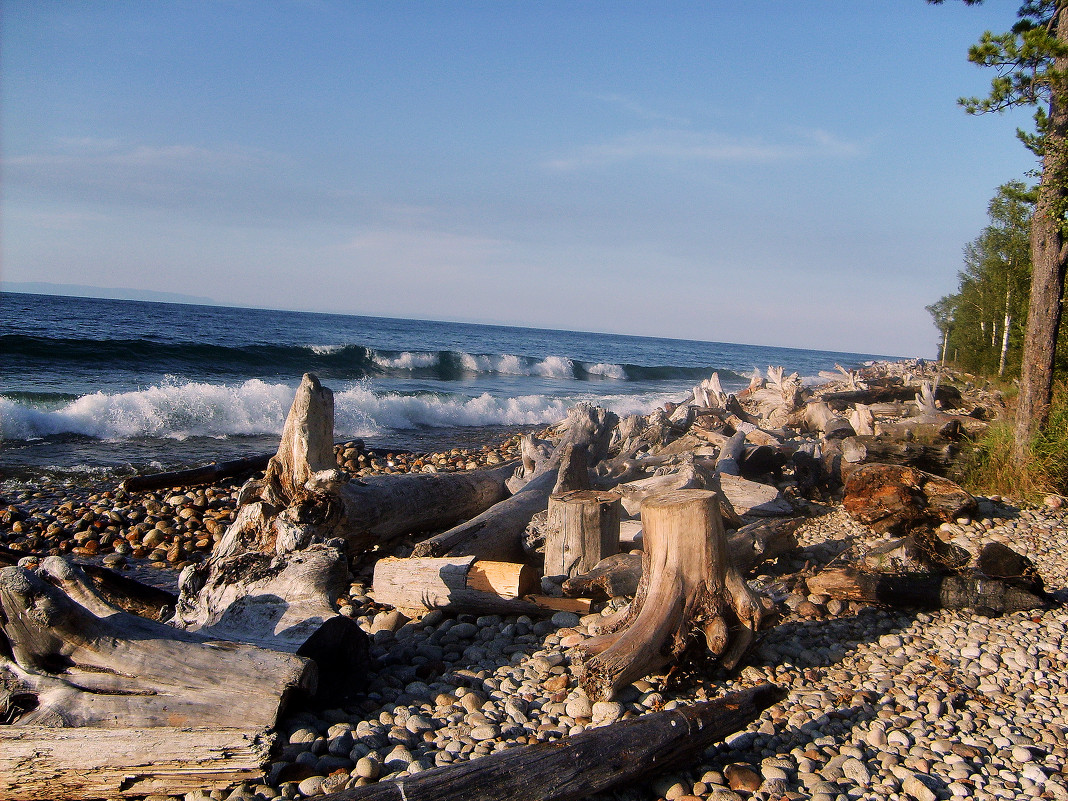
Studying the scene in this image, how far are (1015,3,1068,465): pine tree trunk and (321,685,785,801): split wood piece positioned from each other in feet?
21.0

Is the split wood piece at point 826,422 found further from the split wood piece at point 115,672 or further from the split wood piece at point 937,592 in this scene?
the split wood piece at point 115,672

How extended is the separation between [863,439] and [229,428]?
1166 cm

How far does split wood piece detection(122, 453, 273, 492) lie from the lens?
28.3 ft

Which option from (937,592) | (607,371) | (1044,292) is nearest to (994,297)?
(607,371)

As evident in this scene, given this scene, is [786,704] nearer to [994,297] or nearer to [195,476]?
[195,476]

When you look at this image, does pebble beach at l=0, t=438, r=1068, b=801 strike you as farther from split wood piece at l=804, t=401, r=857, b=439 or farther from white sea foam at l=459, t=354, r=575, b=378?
white sea foam at l=459, t=354, r=575, b=378

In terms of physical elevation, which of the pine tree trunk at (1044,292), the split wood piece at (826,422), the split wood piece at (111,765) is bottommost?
the split wood piece at (111,765)

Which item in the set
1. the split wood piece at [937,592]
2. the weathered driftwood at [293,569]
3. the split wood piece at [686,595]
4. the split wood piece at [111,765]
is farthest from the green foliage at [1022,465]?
the split wood piece at [111,765]

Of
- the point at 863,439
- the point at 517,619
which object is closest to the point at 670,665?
the point at 517,619

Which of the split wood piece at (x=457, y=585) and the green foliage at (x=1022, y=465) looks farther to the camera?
the green foliage at (x=1022, y=465)

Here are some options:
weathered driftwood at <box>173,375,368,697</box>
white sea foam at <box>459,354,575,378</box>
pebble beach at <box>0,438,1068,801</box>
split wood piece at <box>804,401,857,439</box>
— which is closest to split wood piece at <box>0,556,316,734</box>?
pebble beach at <box>0,438,1068,801</box>

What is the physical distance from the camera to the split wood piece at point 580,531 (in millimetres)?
5027

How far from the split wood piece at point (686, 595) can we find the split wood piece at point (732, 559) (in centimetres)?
45

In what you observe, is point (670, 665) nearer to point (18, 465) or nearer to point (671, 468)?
point (671, 468)
